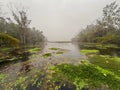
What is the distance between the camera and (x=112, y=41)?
172ft

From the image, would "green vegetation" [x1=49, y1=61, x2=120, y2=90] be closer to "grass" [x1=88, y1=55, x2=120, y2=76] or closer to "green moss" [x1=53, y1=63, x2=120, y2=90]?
"green moss" [x1=53, y1=63, x2=120, y2=90]

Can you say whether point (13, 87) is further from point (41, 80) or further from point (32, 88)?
point (41, 80)

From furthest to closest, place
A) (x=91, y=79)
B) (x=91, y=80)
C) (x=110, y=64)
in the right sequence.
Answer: (x=110, y=64), (x=91, y=79), (x=91, y=80)

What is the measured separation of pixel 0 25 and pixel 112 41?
52.2 metres

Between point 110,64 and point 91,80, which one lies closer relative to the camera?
point 91,80

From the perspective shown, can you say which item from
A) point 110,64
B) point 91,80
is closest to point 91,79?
point 91,80

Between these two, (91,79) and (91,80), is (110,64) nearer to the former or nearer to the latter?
(91,79)

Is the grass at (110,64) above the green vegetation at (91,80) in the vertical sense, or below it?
above

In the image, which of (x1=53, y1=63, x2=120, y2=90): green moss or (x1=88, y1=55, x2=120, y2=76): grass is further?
(x1=88, y1=55, x2=120, y2=76): grass

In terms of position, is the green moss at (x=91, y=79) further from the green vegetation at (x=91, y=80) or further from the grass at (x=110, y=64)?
the grass at (x=110, y=64)

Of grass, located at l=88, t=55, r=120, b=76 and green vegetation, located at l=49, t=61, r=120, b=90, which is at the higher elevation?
grass, located at l=88, t=55, r=120, b=76

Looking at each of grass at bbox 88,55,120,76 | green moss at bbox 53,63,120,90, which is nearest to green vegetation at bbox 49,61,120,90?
green moss at bbox 53,63,120,90

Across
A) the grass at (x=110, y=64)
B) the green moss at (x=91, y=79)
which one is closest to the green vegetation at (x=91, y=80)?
the green moss at (x=91, y=79)

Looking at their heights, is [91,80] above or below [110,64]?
below
